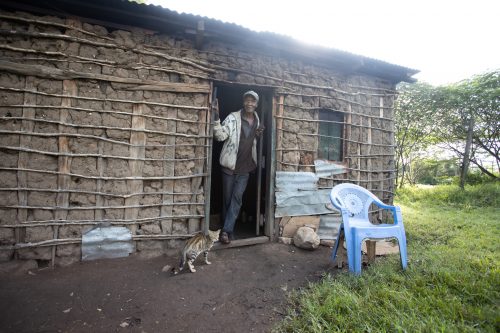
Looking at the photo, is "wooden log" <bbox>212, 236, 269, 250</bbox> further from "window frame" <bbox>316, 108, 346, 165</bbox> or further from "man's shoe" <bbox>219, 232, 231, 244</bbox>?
"window frame" <bbox>316, 108, 346, 165</bbox>

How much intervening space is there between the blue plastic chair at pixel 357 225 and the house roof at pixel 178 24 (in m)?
2.50

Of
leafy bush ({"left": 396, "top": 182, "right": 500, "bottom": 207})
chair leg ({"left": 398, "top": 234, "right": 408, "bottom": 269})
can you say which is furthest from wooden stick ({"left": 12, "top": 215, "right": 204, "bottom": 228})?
leafy bush ({"left": 396, "top": 182, "right": 500, "bottom": 207})

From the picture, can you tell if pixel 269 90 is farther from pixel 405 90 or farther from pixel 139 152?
pixel 405 90

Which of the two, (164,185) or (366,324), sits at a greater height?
(164,185)

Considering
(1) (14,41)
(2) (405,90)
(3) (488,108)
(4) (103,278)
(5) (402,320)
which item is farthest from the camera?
(2) (405,90)

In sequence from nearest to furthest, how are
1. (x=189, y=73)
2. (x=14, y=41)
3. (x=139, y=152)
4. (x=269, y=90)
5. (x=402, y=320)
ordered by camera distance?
1. (x=402, y=320)
2. (x=14, y=41)
3. (x=139, y=152)
4. (x=189, y=73)
5. (x=269, y=90)

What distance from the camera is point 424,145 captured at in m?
12.6

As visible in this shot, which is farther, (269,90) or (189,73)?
(269,90)

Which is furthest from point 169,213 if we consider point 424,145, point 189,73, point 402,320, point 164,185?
point 424,145

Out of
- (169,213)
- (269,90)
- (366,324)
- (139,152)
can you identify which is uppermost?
(269,90)

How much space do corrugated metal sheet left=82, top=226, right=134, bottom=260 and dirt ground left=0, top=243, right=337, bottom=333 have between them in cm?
12

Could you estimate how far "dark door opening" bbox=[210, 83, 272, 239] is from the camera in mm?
4496

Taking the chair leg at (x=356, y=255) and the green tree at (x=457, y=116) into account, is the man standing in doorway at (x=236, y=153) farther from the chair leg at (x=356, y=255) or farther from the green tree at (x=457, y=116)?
the green tree at (x=457, y=116)

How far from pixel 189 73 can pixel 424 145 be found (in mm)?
12983
